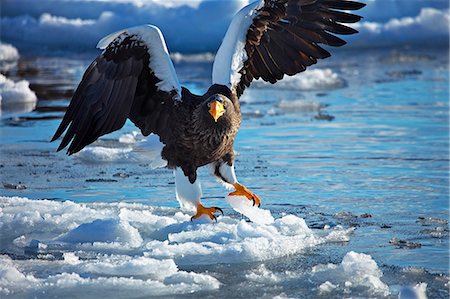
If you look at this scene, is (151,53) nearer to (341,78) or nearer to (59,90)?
(59,90)

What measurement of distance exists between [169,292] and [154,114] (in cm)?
175

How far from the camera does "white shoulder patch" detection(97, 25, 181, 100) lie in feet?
16.2

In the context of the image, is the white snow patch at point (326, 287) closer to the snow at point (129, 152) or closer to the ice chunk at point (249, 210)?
the ice chunk at point (249, 210)

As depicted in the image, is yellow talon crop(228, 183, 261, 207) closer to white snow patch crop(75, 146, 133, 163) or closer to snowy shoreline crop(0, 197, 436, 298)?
snowy shoreline crop(0, 197, 436, 298)

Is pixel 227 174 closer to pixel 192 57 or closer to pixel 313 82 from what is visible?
pixel 313 82

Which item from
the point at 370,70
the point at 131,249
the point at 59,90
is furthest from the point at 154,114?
the point at 370,70

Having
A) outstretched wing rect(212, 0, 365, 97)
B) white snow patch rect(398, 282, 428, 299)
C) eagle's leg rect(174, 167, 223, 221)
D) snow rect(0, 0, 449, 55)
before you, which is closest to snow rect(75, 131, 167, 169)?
eagle's leg rect(174, 167, 223, 221)

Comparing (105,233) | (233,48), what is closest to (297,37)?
(233,48)

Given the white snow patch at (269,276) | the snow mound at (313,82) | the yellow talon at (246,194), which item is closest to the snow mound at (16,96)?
the snow mound at (313,82)

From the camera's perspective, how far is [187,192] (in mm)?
5195

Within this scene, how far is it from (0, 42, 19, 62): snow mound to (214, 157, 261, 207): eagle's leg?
39.7ft

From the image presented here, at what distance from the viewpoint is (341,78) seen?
469 inches

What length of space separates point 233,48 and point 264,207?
94 cm

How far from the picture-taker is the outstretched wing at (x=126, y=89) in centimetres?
500
